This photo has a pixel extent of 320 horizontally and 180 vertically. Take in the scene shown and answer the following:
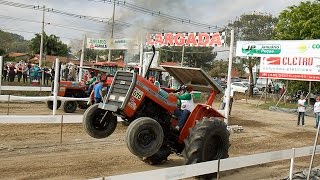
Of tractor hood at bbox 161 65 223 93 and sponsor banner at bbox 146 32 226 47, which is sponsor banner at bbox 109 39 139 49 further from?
tractor hood at bbox 161 65 223 93

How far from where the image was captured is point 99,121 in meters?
8.20

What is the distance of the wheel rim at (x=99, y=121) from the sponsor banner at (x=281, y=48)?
57.0 ft

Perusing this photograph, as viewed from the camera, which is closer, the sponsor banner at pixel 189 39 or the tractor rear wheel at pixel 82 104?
the sponsor banner at pixel 189 39

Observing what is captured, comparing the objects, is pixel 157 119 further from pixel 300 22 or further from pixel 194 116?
pixel 300 22

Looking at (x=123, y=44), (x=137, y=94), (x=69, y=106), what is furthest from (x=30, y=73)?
(x=137, y=94)

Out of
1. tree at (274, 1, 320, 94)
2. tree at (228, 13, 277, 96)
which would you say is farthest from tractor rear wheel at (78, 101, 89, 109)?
tree at (228, 13, 277, 96)

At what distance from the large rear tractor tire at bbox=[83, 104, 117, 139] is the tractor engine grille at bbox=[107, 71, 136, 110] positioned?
64 cm

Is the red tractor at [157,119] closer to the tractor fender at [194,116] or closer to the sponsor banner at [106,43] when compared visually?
the tractor fender at [194,116]

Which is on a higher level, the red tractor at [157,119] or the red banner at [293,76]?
the red banner at [293,76]

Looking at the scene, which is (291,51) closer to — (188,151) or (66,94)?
(66,94)

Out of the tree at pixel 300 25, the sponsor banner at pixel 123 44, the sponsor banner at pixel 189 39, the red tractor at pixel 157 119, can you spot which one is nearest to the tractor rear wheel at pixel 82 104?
the sponsor banner at pixel 189 39

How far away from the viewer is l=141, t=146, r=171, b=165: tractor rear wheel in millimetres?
9074

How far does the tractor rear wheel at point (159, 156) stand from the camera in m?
9.07

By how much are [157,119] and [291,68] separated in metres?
18.5
